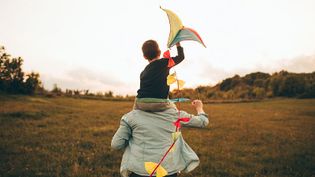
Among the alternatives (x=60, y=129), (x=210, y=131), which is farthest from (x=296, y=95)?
(x=60, y=129)

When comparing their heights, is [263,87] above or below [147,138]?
above

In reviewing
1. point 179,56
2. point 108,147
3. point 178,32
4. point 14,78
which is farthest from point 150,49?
point 14,78

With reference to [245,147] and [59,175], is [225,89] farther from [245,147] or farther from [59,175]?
[59,175]

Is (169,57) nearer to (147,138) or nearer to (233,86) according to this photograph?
(147,138)

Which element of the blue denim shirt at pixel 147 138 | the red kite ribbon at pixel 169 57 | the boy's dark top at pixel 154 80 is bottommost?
the blue denim shirt at pixel 147 138

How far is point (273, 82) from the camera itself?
31.6 m

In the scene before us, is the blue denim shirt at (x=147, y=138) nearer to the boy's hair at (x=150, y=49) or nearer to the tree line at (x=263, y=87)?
the boy's hair at (x=150, y=49)

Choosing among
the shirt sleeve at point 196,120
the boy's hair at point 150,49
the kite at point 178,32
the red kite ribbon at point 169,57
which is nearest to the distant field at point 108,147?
the shirt sleeve at point 196,120

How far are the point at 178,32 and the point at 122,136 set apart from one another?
145cm

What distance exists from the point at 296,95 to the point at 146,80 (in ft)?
96.1

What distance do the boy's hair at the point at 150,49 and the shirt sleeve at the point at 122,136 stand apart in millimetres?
788

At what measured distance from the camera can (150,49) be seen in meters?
3.48

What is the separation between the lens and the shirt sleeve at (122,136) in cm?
354

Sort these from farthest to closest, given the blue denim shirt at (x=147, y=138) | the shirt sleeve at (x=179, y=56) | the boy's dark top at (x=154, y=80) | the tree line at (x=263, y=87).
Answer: the tree line at (x=263, y=87) < the blue denim shirt at (x=147, y=138) < the boy's dark top at (x=154, y=80) < the shirt sleeve at (x=179, y=56)
